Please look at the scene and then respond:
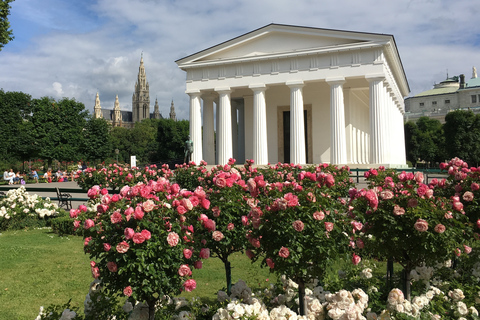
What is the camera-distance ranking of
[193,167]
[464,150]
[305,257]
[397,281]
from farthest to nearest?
[464,150], [193,167], [397,281], [305,257]

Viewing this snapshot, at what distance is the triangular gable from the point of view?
28125 mm

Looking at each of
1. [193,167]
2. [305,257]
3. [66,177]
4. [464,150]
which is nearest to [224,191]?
[305,257]

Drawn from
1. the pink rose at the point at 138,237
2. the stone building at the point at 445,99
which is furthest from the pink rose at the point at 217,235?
the stone building at the point at 445,99

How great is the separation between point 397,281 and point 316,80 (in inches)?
963

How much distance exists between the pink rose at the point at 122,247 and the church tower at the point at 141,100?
16951 centimetres

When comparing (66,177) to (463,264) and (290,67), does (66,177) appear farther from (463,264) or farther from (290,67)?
(463,264)

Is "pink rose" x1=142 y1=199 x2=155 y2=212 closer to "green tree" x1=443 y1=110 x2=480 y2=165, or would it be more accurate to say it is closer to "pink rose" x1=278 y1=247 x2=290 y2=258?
"pink rose" x1=278 y1=247 x2=290 y2=258

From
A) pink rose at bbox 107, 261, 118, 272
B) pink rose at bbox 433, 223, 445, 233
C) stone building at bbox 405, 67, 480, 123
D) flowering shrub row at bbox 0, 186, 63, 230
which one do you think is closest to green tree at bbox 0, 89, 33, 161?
flowering shrub row at bbox 0, 186, 63, 230

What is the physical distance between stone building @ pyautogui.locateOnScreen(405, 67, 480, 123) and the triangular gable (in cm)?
7767

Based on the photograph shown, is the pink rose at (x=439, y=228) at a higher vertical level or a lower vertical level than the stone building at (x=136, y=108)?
lower

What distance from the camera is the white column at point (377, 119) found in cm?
2766

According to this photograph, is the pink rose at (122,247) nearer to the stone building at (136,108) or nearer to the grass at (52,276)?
the grass at (52,276)

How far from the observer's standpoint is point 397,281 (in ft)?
21.4

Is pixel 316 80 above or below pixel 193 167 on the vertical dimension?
above
